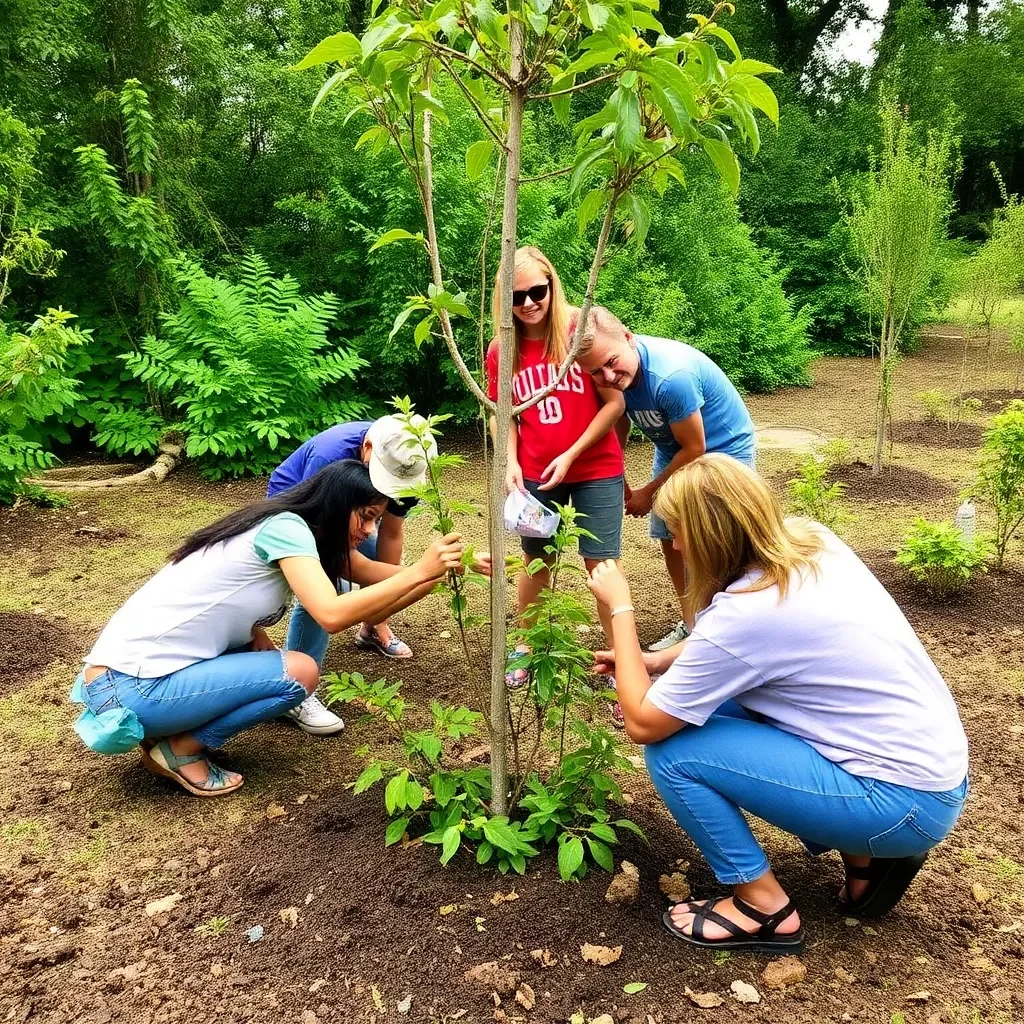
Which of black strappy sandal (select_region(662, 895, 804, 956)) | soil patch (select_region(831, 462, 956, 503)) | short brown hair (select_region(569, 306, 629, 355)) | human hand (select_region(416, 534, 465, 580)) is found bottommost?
black strappy sandal (select_region(662, 895, 804, 956))

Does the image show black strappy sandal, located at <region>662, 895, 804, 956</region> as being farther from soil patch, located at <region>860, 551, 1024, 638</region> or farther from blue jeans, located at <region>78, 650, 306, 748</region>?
soil patch, located at <region>860, 551, 1024, 638</region>

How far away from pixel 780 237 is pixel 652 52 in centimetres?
1516

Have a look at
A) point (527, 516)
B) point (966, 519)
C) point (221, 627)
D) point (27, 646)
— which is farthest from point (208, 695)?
point (966, 519)

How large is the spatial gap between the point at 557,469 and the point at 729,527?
4.30ft

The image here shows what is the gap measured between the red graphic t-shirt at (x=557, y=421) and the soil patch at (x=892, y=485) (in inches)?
159

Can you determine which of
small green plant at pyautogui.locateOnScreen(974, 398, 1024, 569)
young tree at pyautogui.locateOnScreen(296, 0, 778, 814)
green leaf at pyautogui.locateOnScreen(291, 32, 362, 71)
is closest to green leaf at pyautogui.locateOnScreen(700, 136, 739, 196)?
young tree at pyautogui.locateOnScreen(296, 0, 778, 814)

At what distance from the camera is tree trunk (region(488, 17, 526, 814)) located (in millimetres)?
1869

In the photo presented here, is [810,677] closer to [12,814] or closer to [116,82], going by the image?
[12,814]

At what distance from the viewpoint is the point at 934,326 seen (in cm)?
1973

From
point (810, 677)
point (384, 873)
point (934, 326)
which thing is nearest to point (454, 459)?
point (810, 677)

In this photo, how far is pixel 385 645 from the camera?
13.2 feet

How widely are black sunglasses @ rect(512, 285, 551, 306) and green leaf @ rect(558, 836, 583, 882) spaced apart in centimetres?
182

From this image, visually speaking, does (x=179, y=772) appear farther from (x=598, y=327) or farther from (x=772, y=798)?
(x=598, y=327)

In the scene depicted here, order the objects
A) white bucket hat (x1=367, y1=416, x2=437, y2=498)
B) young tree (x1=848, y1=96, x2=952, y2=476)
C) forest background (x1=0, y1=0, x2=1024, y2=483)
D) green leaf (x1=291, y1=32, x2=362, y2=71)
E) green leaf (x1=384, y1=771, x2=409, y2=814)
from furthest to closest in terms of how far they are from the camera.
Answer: forest background (x1=0, y1=0, x2=1024, y2=483), young tree (x1=848, y1=96, x2=952, y2=476), white bucket hat (x1=367, y1=416, x2=437, y2=498), green leaf (x1=384, y1=771, x2=409, y2=814), green leaf (x1=291, y1=32, x2=362, y2=71)
